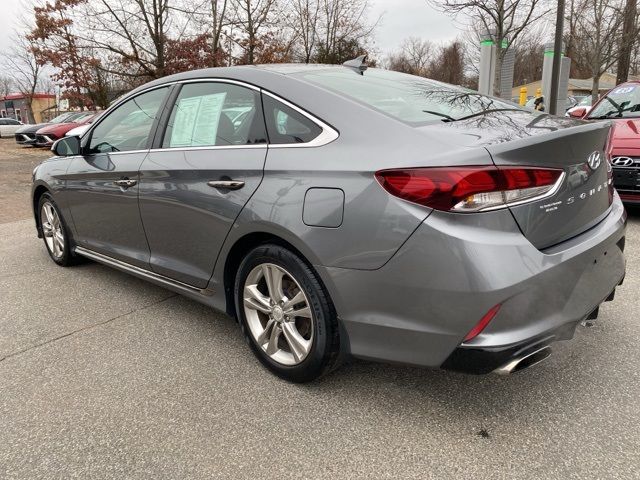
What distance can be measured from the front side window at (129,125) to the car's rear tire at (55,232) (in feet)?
3.03

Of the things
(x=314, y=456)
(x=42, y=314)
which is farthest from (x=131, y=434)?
(x=42, y=314)

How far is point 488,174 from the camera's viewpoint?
1.88m

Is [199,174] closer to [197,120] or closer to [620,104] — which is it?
[197,120]

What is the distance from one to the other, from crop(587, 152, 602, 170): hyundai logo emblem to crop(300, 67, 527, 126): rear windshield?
554 millimetres

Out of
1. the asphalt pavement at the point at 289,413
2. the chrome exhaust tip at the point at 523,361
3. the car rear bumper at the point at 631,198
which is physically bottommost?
the asphalt pavement at the point at 289,413

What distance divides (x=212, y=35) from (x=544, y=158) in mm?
18530

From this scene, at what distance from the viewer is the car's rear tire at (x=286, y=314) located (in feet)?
7.57

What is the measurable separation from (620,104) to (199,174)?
5.98m

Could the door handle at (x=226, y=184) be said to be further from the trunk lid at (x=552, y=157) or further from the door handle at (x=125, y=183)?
the trunk lid at (x=552, y=157)

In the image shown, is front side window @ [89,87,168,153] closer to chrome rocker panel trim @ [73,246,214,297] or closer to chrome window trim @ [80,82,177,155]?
chrome window trim @ [80,82,177,155]

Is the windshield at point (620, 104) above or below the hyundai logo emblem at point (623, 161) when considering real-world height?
above

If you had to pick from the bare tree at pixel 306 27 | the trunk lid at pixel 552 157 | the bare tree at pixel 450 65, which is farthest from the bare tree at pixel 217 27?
the bare tree at pixel 450 65

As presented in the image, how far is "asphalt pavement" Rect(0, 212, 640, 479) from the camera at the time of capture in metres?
2.01

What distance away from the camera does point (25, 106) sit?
66.9m
